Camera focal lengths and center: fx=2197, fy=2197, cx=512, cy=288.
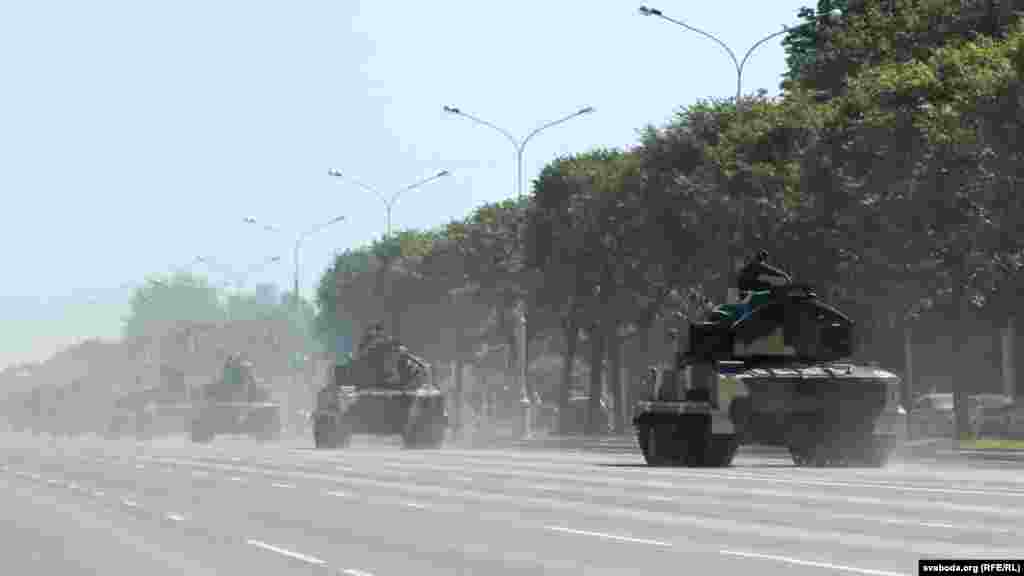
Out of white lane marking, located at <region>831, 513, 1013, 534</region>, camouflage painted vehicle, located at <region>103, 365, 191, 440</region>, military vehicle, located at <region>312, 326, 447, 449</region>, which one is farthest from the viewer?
camouflage painted vehicle, located at <region>103, 365, 191, 440</region>

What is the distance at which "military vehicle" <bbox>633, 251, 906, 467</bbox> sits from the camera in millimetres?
35969

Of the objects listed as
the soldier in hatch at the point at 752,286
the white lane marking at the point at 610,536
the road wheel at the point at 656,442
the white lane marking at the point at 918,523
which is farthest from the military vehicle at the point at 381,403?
the white lane marking at the point at 610,536

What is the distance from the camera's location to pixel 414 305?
116 m

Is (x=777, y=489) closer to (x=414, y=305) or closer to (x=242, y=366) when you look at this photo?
(x=242, y=366)

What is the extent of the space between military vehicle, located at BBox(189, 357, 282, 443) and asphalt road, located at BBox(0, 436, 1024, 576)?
4724 centimetres

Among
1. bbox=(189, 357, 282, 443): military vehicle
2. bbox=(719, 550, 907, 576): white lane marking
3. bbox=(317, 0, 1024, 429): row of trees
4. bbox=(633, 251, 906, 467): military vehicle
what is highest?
bbox=(317, 0, 1024, 429): row of trees

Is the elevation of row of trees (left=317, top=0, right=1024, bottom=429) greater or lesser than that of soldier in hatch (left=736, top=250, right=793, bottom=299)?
greater

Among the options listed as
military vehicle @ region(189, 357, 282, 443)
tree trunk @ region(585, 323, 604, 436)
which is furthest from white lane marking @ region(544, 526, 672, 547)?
military vehicle @ region(189, 357, 282, 443)

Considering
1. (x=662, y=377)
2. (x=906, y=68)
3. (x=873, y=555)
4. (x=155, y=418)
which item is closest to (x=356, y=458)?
(x=662, y=377)

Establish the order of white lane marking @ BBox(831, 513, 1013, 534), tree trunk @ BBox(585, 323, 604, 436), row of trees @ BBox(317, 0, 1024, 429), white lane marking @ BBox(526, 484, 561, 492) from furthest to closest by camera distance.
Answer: tree trunk @ BBox(585, 323, 604, 436)
row of trees @ BBox(317, 0, 1024, 429)
white lane marking @ BBox(526, 484, 561, 492)
white lane marking @ BBox(831, 513, 1013, 534)

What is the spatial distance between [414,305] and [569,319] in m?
31.1

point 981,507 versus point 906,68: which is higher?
point 906,68

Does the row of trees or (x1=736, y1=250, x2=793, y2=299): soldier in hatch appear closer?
(x1=736, y1=250, x2=793, y2=299): soldier in hatch

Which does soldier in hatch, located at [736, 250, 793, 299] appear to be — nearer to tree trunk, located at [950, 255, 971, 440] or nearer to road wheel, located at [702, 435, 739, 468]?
road wheel, located at [702, 435, 739, 468]
